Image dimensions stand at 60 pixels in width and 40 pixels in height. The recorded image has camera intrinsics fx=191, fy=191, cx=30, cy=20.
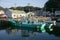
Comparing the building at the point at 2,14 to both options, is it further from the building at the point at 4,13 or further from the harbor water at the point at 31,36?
the harbor water at the point at 31,36

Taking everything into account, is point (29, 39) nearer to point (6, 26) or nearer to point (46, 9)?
point (6, 26)

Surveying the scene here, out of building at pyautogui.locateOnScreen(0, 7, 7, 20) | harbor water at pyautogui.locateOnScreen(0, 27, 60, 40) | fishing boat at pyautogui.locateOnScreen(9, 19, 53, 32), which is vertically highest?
building at pyautogui.locateOnScreen(0, 7, 7, 20)

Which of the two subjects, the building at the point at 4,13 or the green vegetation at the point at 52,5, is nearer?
the building at the point at 4,13

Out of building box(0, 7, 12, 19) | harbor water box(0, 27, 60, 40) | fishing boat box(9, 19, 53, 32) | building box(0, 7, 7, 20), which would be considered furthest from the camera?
building box(0, 7, 12, 19)

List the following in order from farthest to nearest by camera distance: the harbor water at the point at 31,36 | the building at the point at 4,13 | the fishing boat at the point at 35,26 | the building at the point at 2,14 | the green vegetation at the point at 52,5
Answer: the green vegetation at the point at 52,5
the building at the point at 4,13
the building at the point at 2,14
the fishing boat at the point at 35,26
the harbor water at the point at 31,36

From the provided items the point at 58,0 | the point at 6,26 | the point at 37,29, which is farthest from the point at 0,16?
the point at 37,29

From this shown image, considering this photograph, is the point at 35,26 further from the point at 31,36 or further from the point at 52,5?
the point at 52,5

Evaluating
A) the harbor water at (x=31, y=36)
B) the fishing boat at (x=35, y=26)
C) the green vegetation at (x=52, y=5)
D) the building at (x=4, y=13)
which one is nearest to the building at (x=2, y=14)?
the building at (x=4, y=13)

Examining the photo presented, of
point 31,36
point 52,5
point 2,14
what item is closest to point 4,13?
point 2,14

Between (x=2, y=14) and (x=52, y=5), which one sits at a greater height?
(x=52, y=5)

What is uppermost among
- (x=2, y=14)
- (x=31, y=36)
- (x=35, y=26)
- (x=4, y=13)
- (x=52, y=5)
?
(x=52, y=5)

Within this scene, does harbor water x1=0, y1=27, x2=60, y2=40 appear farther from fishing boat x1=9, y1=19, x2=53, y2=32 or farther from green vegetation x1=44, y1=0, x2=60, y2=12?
green vegetation x1=44, y1=0, x2=60, y2=12

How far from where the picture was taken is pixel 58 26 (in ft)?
92.5

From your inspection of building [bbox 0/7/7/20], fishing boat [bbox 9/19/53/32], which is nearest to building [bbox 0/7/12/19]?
building [bbox 0/7/7/20]
